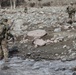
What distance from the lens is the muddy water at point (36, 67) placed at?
489 inches

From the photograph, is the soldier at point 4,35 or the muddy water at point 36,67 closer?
the muddy water at point 36,67

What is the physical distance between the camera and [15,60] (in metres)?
14.7

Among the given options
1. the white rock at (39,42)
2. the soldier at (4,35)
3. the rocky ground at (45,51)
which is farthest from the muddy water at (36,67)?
the white rock at (39,42)

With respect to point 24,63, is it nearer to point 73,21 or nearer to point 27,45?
point 27,45

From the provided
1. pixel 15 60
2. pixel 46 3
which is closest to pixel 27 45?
pixel 15 60

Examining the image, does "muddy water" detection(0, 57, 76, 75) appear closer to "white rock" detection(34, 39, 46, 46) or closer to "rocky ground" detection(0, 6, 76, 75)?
"rocky ground" detection(0, 6, 76, 75)

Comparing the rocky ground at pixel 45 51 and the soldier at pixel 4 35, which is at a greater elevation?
the soldier at pixel 4 35

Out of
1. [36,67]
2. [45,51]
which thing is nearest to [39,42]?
[45,51]

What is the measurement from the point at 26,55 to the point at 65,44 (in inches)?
92.5

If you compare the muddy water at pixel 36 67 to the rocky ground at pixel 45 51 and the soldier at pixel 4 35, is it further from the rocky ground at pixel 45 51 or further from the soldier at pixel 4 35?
the soldier at pixel 4 35

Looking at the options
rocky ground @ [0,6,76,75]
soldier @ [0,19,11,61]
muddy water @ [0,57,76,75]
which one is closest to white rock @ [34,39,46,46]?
rocky ground @ [0,6,76,75]

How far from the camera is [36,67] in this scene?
43.3 ft

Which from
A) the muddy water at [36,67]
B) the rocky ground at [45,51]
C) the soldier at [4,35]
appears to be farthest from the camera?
the soldier at [4,35]

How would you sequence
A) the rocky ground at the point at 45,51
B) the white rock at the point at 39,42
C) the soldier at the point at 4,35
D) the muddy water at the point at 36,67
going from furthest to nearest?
the white rock at the point at 39,42 → the soldier at the point at 4,35 → the rocky ground at the point at 45,51 → the muddy water at the point at 36,67
